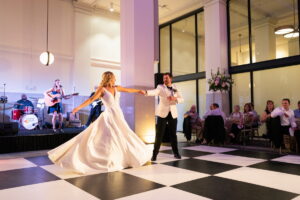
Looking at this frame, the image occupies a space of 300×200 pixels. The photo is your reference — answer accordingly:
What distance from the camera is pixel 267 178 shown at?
2.73 metres

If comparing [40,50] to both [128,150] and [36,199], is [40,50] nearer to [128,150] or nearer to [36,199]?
[128,150]

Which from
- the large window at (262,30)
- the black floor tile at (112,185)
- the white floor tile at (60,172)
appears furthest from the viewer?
the large window at (262,30)

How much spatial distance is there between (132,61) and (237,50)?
4.70m

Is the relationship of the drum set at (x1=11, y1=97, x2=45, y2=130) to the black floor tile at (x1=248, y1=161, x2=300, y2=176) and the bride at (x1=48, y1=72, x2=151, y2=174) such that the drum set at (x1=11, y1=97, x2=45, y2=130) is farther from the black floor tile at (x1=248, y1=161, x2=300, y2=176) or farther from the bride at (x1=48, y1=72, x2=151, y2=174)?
the black floor tile at (x1=248, y1=161, x2=300, y2=176)

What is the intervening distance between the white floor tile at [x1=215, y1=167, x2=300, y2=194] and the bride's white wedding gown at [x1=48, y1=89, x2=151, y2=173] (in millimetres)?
1175

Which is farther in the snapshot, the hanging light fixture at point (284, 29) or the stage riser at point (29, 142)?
the hanging light fixture at point (284, 29)

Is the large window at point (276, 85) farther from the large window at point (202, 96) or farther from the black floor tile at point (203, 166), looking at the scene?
the black floor tile at point (203, 166)

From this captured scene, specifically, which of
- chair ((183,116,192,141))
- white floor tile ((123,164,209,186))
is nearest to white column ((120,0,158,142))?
chair ((183,116,192,141))

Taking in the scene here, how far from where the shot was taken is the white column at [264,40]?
7.75 meters

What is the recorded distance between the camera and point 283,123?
15.1 ft

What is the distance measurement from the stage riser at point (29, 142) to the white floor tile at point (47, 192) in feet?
8.58

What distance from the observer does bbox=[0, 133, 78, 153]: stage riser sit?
4609 millimetres

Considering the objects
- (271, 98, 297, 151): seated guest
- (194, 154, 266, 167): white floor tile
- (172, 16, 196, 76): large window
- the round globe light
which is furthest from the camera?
(172, 16, 196, 76): large window

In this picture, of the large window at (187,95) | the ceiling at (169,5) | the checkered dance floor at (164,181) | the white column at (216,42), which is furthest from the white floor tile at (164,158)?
the ceiling at (169,5)
